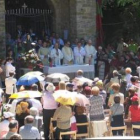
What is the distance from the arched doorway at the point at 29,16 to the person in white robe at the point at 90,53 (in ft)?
11.1

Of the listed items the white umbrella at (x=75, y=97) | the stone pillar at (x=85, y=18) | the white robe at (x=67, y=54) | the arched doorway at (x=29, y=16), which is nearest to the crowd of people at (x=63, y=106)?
the white umbrella at (x=75, y=97)

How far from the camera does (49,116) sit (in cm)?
1316

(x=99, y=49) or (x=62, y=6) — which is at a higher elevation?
(x=62, y=6)

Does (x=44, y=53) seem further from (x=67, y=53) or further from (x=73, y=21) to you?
(x=73, y=21)

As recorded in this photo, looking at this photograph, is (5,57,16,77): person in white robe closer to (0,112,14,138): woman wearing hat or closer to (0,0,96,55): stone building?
(0,0,96,55): stone building

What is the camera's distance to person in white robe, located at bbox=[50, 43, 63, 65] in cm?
2200

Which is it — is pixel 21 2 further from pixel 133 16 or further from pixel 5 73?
pixel 5 73

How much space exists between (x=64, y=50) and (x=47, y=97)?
31.7ft

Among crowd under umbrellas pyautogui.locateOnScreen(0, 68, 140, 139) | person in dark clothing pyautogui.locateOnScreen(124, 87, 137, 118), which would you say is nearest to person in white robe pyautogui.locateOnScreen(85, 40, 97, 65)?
person in dark clothing pyautogui.locateOnScreen(124, 87, 137, 118)

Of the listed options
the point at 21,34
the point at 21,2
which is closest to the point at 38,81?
the point at 21,34

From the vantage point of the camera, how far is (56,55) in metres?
22.1

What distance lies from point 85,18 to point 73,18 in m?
0.57

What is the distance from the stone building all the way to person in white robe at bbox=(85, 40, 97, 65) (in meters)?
1.74

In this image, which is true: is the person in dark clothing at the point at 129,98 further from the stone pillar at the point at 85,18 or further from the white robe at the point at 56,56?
the stone pillar at the point at 85,18
